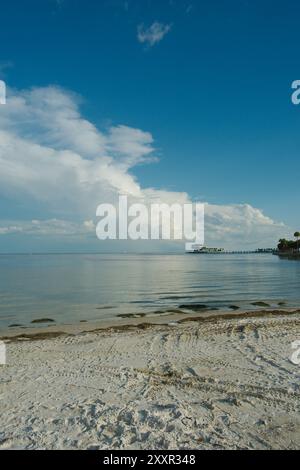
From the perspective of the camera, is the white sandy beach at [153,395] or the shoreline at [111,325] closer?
the white sandy beach at [153,395]

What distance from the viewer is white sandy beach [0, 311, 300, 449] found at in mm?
6914

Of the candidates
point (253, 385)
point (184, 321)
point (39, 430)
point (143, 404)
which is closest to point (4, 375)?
point (39, 430)

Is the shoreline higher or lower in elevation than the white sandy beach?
lower

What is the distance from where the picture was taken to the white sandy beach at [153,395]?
22.7ft

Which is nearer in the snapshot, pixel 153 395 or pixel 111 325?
pixel 153 395

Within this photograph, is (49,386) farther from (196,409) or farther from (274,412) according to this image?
(274,412)

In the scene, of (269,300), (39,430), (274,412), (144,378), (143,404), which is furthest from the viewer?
(269,300)

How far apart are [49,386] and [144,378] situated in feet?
8.91

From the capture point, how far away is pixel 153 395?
8953mm

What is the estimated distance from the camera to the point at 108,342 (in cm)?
1550

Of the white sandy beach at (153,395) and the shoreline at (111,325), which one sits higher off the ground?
the white sandy beach at (153,395)

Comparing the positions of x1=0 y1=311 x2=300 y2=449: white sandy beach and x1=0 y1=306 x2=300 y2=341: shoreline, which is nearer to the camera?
x1=0 y1=311 x2=300 y2=449: white sandy beach

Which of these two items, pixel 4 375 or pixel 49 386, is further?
pixel 4 375

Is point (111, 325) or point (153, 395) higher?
point (153, 395)
